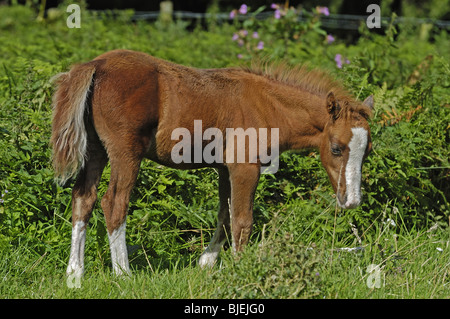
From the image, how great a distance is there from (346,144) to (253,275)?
1273mm

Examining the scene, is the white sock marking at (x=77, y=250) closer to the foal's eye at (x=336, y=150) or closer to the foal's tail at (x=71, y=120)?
the foal's tail at (x=71, y=120)

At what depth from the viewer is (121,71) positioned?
181 inches

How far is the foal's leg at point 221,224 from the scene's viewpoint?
518cm

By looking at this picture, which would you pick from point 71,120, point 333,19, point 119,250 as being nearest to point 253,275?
point 119,250

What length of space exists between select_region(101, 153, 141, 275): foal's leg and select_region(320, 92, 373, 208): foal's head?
1.43 meters

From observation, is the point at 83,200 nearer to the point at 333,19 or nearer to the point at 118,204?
the point at 118,204

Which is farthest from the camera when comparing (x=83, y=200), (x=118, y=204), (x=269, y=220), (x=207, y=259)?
(x=269, y=220)

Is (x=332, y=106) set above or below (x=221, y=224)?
above

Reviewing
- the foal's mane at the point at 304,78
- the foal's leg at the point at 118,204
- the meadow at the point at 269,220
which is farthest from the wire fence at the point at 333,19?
the foal's leg at the point at 118,204

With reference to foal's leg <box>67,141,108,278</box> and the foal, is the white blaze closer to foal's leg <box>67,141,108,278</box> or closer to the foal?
the foal

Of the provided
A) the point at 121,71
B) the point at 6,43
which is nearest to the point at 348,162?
the point at 121,71

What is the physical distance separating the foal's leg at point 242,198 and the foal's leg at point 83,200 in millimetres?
941

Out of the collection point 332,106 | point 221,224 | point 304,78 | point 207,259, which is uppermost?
point 304,78

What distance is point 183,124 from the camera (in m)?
4.73
